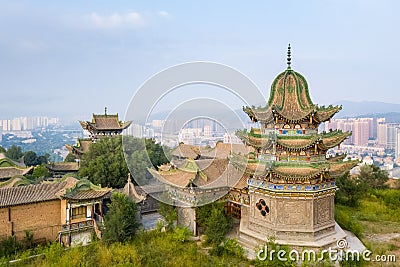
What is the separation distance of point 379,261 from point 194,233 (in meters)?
7.06

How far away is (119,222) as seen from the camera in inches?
512

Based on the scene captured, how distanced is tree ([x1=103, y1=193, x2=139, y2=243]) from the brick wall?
2644mm

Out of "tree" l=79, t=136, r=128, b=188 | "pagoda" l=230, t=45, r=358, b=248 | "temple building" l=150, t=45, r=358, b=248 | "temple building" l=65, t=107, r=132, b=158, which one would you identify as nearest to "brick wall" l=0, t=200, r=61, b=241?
"temple building" l=150, t=45, r=358, b=248

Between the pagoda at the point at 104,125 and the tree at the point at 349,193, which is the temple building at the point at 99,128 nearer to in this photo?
the pagoda at the point at 104,125

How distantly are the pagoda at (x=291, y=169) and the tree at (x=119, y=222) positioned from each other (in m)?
4.44

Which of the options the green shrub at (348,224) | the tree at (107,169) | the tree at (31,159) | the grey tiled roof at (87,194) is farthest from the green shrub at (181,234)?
the tree at (31,159)

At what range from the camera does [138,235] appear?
45.4ft

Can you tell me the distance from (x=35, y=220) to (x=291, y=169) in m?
10.5

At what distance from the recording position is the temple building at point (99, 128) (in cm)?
2870

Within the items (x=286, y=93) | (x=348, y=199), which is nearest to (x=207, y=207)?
(x=286, y=93)

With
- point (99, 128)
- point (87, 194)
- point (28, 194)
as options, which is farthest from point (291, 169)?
point (99, 128)

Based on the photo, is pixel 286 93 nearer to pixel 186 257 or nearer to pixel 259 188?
pixel 259 188

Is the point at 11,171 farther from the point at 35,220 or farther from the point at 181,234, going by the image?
the point at 181,234

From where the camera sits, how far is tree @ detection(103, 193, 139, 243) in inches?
512
